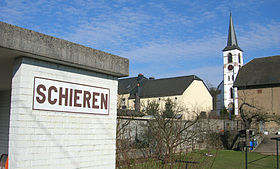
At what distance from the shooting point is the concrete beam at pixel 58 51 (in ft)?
12.5

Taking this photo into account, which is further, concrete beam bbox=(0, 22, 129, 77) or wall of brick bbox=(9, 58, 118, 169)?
wall of brick bbox=(9, 58, 118, 169)

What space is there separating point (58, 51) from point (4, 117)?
3717 millimetres

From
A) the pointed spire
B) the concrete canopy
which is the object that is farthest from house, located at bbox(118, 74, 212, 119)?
the concrete canopy

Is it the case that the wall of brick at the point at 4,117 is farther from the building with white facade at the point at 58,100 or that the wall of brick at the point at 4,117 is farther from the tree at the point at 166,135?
the tree at the point at 166,135

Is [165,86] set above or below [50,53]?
above

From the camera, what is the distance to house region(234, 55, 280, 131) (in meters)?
38.8

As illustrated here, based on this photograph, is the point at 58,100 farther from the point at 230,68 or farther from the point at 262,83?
the point at 230,68

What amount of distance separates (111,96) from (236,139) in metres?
21.2

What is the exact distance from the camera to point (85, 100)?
5000 mm

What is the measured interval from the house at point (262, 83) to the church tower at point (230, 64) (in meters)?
14.6

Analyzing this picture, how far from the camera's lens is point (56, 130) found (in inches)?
176

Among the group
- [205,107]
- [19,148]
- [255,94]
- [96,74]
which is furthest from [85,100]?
[205,107]

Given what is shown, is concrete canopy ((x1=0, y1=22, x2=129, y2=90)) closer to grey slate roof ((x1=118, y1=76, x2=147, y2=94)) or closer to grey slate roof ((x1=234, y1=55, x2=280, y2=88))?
grey slate roof ((x1=234, y1=55, x2=280, y2=88))

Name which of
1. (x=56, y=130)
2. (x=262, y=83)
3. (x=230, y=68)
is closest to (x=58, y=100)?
(x=56, y=130)
